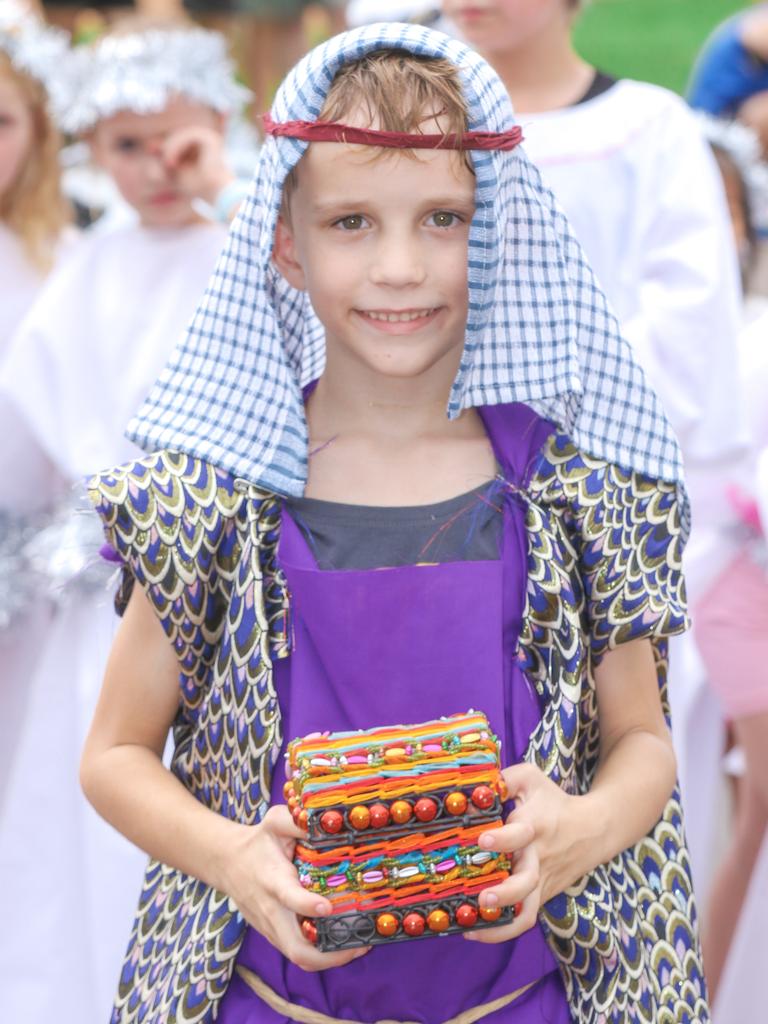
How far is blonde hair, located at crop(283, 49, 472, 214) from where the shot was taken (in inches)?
73.9

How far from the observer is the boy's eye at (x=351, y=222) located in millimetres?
1919

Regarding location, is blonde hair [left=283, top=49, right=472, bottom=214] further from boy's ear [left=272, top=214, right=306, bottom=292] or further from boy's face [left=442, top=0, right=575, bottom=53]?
boy's face [left=442, top=0, right=575, bottom=53]

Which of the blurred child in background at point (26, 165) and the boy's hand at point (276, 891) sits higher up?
the blurred child in background at point (26, 165)

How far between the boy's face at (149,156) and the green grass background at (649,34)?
25.6 ft

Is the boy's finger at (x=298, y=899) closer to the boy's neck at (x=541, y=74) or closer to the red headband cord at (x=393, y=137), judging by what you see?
the red headband cord at (x=393, y=137)

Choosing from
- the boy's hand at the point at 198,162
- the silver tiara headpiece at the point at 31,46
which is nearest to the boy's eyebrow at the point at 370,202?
the boy's hand at the point at 198,162

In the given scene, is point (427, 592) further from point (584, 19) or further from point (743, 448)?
point (584, 19)

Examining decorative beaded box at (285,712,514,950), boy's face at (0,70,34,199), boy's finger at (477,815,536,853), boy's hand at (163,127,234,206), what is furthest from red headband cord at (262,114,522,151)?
boy's face at (0,70,34,199)

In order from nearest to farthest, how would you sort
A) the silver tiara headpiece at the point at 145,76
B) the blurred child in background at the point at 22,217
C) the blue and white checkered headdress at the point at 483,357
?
the blue and white checkered headdress at the point at 483,357
the silver tiara headpiece at the point at 145,76
the blurred child in background at the point at 22,217

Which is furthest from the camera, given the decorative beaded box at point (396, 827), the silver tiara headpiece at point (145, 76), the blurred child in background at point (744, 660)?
the silver tiara headpiece at point (145, 76)

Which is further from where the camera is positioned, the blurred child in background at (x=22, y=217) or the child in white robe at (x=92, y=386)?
the blurred child in background at (x=22, y=217)

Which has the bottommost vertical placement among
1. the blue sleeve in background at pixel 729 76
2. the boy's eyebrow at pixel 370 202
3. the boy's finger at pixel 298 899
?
the blue sleeve in background at pixel 729 76

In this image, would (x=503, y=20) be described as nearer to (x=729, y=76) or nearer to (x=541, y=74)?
(x=541, y=74)

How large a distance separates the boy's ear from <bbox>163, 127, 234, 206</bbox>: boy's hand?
5.49 ft
